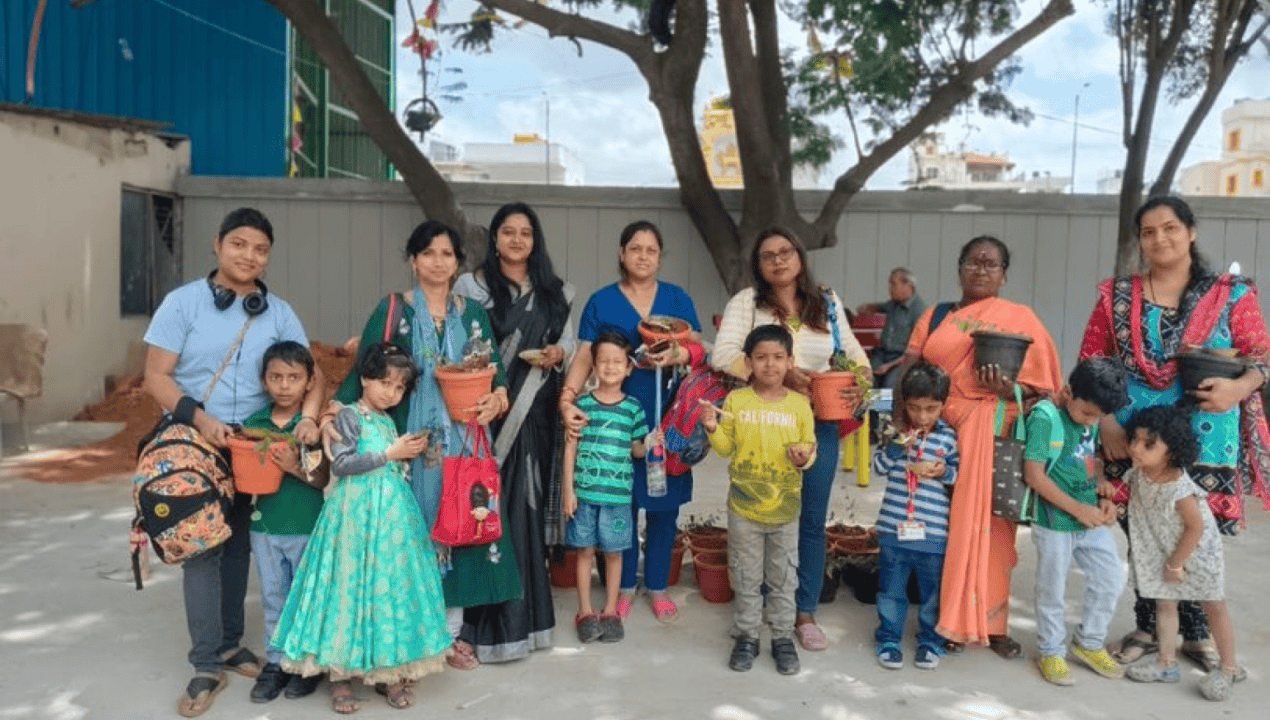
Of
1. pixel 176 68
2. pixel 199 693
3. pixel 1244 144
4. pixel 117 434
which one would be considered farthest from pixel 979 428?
pixel 1244 144

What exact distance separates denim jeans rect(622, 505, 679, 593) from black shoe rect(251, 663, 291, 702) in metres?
1.32

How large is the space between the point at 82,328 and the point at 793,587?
728 cm

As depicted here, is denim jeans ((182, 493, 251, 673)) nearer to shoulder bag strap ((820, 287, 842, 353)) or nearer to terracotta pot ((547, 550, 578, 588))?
terracotta pot ((547, 550, 578, 588))

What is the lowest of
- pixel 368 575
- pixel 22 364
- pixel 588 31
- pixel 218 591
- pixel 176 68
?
pixel 218 591

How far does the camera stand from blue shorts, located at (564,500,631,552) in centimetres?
357

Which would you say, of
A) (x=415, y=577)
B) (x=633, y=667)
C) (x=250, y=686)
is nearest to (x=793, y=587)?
(x=633, y=667)

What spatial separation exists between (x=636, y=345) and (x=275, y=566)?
1.45 m

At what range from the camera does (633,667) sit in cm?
338

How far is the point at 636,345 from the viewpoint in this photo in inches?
142

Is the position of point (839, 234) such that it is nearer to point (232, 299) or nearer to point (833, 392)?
point (833, 392)

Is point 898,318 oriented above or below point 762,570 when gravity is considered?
above

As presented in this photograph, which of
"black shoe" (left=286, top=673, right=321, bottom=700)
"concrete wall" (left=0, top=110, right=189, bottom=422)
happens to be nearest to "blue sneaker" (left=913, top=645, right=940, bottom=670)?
"black shoe" (left=286, top=673, right=321, bottom=700)

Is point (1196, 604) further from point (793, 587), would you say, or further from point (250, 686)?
point (250, 686)

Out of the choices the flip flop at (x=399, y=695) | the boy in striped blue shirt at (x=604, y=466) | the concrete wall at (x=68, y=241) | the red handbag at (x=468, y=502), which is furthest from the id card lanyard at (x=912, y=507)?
the concrete wall at (x=68, y=241)
